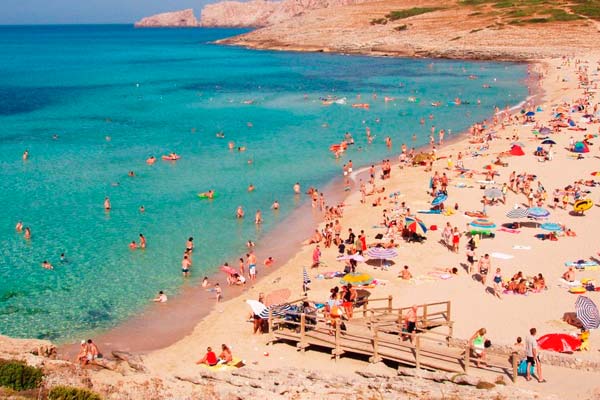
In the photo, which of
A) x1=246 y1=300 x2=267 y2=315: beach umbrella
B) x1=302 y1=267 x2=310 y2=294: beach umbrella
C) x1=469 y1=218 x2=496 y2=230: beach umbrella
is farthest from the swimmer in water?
x1=246 y1=300 x2=267 y2=315: beach umbrella

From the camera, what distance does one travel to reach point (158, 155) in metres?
43.0

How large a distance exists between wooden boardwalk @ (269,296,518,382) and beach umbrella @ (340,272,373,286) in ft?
4.95

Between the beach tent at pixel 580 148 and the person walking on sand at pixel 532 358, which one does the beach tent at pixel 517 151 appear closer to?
the beach tent at pixel 580 148

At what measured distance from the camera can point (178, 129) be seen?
52625 mm

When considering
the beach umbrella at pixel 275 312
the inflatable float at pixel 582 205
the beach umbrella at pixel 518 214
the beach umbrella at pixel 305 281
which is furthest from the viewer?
the inflatable float at pixel 582 205

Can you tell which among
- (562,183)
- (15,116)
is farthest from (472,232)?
(15,116)

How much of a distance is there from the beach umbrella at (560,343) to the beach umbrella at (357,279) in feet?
20.1

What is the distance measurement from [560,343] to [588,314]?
5.48ft

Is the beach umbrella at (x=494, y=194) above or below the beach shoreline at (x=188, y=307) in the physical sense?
above

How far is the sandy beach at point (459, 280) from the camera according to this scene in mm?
16688

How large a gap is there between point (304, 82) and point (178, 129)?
33.0 metres

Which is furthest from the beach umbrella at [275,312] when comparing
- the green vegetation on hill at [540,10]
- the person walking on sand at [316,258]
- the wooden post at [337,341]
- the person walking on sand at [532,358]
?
the green vegetation on hill at [540,10]

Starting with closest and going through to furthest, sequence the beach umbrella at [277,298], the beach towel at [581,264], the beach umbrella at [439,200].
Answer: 1. the beach umbrella at [277,298]
2. the beach towel at [581,264]
3. the beach umbrella at [439,200]

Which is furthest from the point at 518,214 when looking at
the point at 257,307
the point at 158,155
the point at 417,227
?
the point at 158,155
